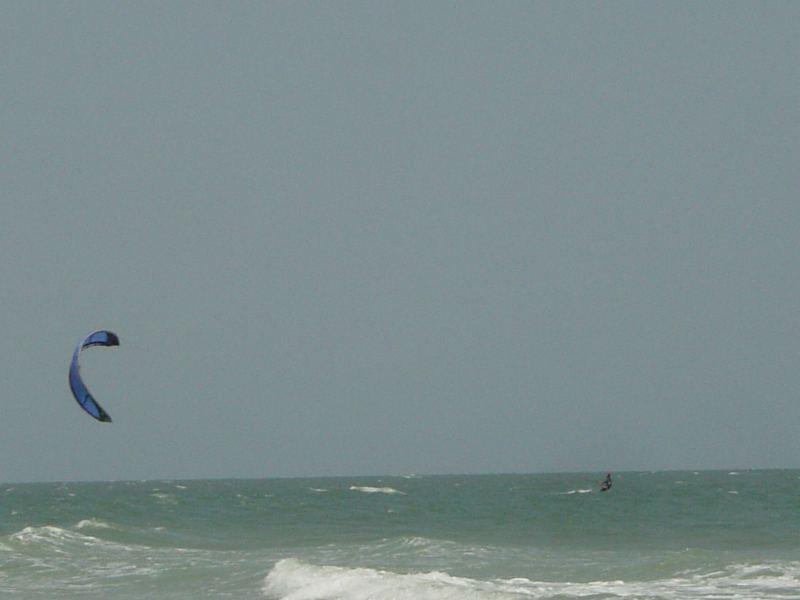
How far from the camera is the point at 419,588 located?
2522cm

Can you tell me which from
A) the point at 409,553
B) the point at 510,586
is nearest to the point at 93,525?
the point at 409,553

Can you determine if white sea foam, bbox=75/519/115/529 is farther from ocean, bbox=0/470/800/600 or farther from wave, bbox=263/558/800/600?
wave, bbox=263/558/800/600

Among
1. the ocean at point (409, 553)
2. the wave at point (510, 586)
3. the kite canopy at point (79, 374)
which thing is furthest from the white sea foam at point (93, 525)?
the wave at point (510, 586)

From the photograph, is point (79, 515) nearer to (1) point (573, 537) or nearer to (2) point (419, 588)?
(1) point (573, 537)

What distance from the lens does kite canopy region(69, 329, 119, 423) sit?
3070cm

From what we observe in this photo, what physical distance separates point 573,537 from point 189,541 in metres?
10.8

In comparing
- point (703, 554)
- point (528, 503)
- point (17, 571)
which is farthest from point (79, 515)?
point (703, 554)

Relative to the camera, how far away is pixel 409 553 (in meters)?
33.7

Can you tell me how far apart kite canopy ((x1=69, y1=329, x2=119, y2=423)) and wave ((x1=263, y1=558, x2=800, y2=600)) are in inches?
219

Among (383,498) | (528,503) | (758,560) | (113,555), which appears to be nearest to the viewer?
(758,560)

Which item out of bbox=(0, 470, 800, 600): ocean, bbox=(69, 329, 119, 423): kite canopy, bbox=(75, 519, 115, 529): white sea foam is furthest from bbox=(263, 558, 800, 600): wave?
bbox=(75, 519, 115, 529): white sea foam

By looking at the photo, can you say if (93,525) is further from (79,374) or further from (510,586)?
(510,586)

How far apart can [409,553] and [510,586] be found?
797 cm

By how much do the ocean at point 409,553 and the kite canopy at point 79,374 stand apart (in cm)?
346
